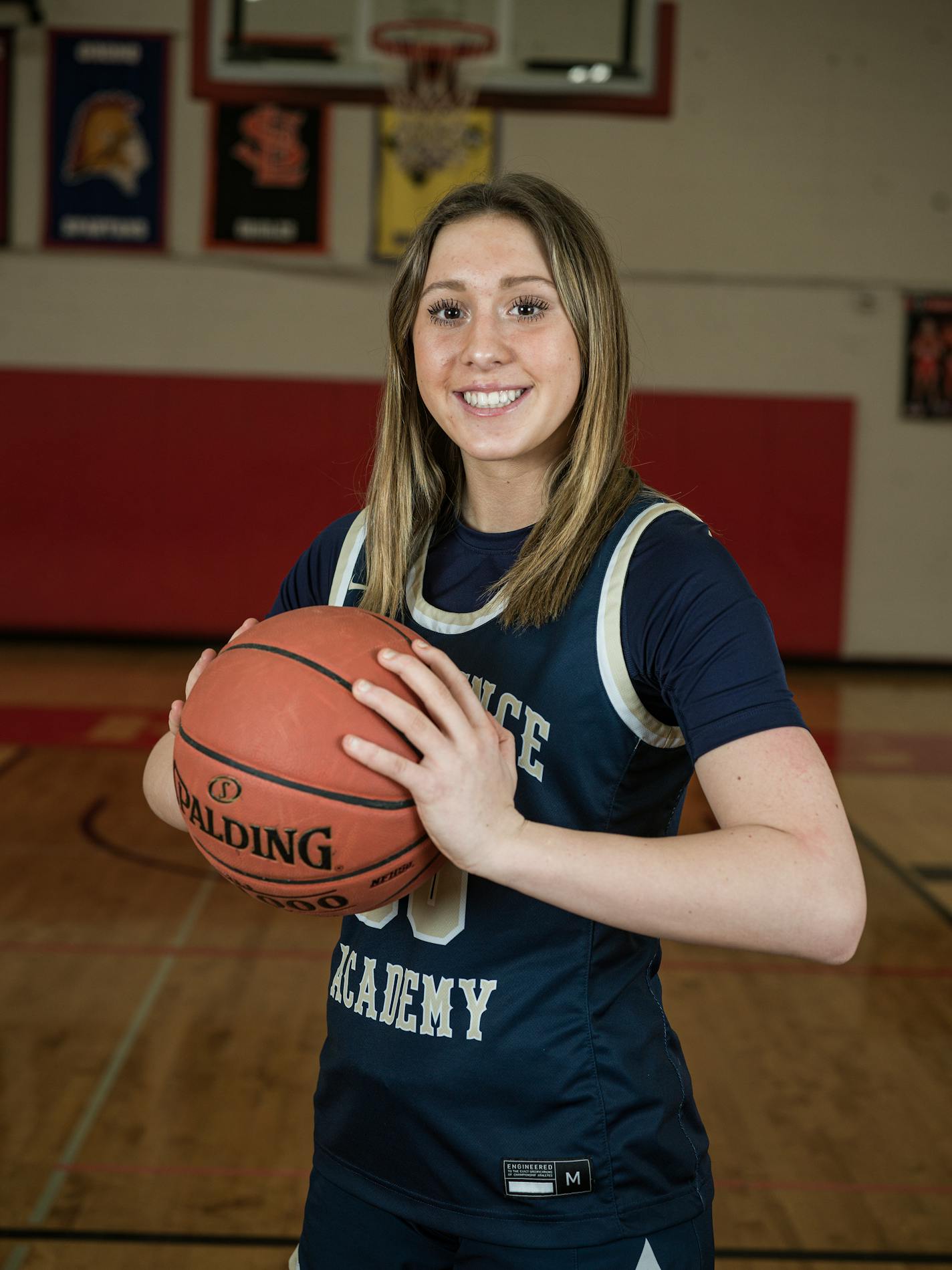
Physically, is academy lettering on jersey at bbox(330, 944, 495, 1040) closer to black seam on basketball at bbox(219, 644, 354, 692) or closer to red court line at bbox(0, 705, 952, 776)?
black seam on basketball at bbox(219, 644, 354, 692)

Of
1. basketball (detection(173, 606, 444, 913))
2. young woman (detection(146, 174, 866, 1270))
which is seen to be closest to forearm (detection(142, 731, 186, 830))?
young woman (detection(146, 174, 866, 1270))

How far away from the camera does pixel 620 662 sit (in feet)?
3.71

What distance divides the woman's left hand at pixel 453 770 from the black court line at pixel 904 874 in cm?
300

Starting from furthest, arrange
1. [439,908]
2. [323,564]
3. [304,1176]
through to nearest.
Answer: [304,1176]
[323,564]
[439,908]

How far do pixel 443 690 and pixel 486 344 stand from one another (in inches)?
15.5

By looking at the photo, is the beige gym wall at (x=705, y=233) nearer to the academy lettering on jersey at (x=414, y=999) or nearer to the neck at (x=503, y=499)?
the neck at (x=503, y=499)

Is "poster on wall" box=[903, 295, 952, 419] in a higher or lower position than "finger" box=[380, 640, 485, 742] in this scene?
higher

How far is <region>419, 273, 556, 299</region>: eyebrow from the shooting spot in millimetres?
1232

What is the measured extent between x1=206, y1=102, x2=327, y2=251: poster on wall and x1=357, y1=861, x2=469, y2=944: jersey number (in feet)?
25.9

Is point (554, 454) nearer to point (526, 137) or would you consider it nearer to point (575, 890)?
point (575, 890)

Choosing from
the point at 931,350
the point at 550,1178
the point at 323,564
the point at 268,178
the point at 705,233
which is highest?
the point at 268,178

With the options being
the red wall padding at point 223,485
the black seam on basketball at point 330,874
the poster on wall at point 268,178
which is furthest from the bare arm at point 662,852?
the poster on wall at point 268,178

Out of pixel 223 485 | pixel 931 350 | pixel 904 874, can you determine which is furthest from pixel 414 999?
pixel 931 350

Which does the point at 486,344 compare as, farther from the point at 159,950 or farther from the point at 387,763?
the point at 159,950
